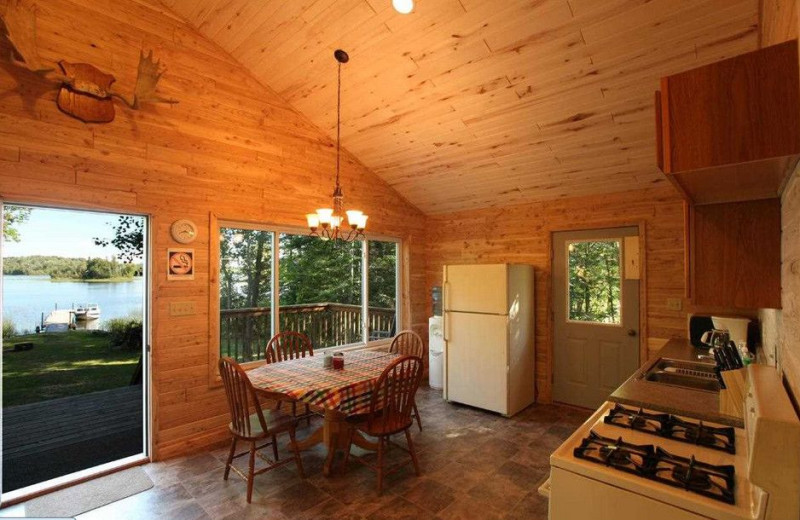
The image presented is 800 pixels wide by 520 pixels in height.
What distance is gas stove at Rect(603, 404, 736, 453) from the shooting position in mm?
1372

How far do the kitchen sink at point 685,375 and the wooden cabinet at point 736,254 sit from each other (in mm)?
711

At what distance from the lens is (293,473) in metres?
2.85

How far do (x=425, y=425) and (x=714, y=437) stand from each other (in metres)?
2.66

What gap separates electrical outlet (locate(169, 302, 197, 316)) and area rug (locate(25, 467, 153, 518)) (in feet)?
3.86

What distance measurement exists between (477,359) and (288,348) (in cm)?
195

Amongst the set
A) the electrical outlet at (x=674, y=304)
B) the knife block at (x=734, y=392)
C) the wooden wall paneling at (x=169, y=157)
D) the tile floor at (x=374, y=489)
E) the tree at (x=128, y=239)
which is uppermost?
the wooden wall paneling at (x=169, y=157)

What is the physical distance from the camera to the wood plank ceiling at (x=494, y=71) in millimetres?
2340

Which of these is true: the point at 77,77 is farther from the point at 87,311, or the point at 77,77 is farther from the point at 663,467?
the point at 663,467

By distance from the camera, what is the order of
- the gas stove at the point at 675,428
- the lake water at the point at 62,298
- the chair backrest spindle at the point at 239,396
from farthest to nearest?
the lake water at the point at 62,298, the chair backrest spindle at the point at 239,396, the gas stove at the point at 675,428

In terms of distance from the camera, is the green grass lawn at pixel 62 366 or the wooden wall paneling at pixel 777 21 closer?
the wooden wall paneling at pixel 777 21

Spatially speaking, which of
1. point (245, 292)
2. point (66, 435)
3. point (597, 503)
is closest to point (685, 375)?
point (597, 503)

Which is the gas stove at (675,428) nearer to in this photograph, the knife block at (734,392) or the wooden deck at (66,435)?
the knife block at (734,392)

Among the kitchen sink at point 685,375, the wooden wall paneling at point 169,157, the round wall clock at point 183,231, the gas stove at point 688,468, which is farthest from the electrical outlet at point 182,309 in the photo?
the kitchen sink at point 685,375

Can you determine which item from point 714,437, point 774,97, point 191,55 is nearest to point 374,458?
point 714,437
